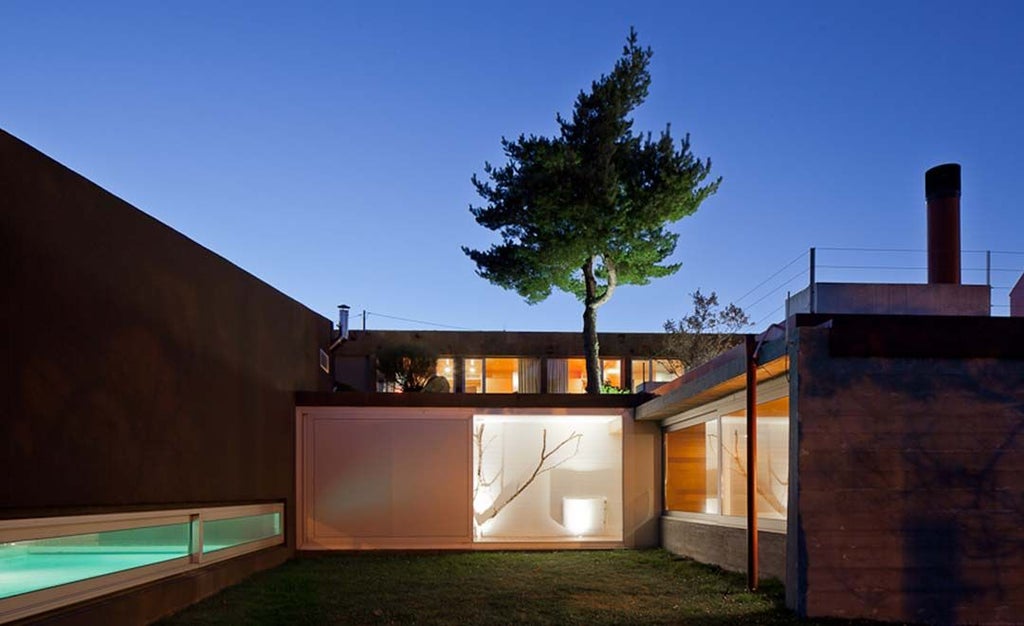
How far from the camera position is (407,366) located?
1423 centimetres

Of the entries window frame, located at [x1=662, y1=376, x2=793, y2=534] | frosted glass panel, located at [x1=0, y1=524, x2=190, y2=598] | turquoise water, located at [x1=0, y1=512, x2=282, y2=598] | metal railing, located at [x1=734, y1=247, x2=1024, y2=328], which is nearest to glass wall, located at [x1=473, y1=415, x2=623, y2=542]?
window frame, located at [x1=662, y1=376, x2=793, y2=534]

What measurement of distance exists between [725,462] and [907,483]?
10.0ft

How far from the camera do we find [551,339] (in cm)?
2019

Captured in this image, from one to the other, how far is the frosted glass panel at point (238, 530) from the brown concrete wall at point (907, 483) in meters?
4.92

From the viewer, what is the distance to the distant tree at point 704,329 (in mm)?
19734

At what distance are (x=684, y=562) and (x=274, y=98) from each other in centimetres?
1180

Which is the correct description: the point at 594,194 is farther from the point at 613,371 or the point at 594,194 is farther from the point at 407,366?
the point at 613,371

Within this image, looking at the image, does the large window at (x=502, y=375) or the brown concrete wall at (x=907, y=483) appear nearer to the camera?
the brown concrete wall at (x=907, y=483)

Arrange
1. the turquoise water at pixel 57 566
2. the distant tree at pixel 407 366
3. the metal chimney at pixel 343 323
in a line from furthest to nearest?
the distant tree at pixel 407 366
the metal chimney at pixel 343 323
the turquoise water at pixel 57 566

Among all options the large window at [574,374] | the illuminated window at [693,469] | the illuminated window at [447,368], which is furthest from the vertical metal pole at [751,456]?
the illuminated window at [447,368]

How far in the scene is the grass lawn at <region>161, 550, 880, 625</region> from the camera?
6.18 m

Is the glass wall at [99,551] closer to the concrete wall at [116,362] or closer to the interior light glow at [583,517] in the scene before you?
the concrete wall at [116,362]

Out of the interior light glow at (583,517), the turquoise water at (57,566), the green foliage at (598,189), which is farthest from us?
the green foliage at (598,189)

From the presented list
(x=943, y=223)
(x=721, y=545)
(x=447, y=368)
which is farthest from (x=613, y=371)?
(x=721, y=545)
